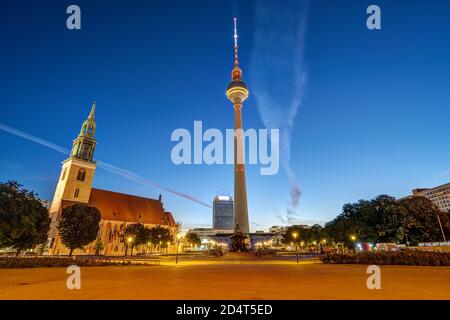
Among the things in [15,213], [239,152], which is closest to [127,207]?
[239,152]

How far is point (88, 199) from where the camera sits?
76625 millimetres

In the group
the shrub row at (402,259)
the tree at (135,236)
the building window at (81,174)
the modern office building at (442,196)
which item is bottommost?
the shrub row at (402,259)

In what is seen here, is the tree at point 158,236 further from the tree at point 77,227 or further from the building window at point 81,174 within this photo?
the building window at point 81,174

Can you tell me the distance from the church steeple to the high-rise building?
46200 millimetres

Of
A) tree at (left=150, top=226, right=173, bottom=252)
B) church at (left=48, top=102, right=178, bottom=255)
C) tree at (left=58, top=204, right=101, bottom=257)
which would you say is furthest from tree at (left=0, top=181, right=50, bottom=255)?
tree at (left=150, top=226, right=173, bottom=252)

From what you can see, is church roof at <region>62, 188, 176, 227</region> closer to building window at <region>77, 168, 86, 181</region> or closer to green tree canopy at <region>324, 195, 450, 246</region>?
building window at <region>77, 168, 86, 181</region>

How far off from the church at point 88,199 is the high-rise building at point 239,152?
23.5m

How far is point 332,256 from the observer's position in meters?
27.1

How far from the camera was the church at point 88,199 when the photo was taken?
6838 cm

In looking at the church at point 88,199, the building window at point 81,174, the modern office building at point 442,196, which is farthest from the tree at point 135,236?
the modern office building at point 442,196

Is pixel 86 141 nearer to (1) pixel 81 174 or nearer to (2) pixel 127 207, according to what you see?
(1) pixel 81 174

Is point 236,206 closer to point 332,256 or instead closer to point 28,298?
point 332,256
